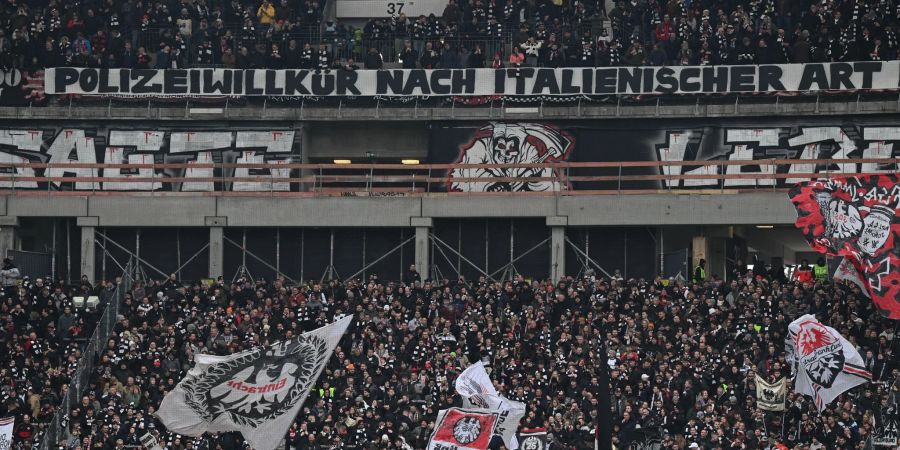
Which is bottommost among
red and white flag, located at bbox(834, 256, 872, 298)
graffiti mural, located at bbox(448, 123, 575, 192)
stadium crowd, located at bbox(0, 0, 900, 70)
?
red and white flag, located at bbox(834, 256, 872, 298)

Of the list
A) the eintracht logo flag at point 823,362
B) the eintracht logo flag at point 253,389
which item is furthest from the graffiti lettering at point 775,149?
the eintracht logo flag at point 253,389

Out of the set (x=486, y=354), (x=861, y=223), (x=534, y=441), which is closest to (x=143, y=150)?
(x=486, y=354)

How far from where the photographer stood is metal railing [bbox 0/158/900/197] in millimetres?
53594

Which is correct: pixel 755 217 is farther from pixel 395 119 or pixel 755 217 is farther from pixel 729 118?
pixel 395 119

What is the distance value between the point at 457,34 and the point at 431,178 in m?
6.69

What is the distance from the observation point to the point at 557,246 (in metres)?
53.0

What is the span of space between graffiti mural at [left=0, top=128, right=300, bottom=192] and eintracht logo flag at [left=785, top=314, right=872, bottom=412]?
22.2m

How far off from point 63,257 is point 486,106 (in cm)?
1388

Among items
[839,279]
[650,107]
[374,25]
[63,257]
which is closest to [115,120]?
[63,257]

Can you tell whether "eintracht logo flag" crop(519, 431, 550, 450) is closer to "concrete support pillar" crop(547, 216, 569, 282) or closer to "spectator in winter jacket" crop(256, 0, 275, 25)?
"concrete support pillar" crop(547, 216, 569, 282)

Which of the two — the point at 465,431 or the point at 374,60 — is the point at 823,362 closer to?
the point at 465,431

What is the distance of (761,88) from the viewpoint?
5547 cm

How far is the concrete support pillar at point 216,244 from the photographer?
53.9 m

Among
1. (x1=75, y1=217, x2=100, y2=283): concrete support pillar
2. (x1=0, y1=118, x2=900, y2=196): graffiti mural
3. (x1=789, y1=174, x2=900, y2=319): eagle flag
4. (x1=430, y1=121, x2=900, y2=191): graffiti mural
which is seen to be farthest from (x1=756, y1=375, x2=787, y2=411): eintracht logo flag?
(x1=75, y1=217, x2=100, y2=283): concrete support pillar
